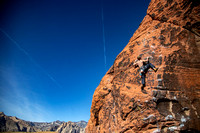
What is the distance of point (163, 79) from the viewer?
7953 mm

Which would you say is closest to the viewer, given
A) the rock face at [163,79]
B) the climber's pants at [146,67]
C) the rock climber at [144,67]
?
the rock face at [163,79]

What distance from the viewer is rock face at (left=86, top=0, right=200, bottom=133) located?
7078mm

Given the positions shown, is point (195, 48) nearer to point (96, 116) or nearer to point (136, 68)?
point (136, 68)

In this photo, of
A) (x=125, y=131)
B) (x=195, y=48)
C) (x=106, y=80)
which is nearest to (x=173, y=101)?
(x=125, y=131)

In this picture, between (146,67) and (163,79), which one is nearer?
(163,79)

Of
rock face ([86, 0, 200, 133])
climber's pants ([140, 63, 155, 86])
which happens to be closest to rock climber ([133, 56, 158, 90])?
climber's pants ([140, 63, 155, 86])

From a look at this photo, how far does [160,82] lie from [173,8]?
282 inches

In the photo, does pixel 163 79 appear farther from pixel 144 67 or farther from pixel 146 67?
pixel 144 67

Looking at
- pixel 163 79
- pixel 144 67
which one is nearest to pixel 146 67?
pixel 144 67

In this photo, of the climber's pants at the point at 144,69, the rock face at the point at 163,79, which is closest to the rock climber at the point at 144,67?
the climber's pants at the point at 144,69

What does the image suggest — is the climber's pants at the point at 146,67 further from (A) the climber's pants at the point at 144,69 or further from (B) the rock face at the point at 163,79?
(B) the rock face at the point at 163,79

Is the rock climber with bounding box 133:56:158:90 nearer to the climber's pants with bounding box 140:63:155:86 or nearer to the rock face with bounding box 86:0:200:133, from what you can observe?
the climber's pants with bounding box 140:63:155:86

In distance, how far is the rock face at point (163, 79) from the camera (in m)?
7.08

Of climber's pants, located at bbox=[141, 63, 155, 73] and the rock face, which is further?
climber's pants, located at bbox=[141, 63, 155, 73]
